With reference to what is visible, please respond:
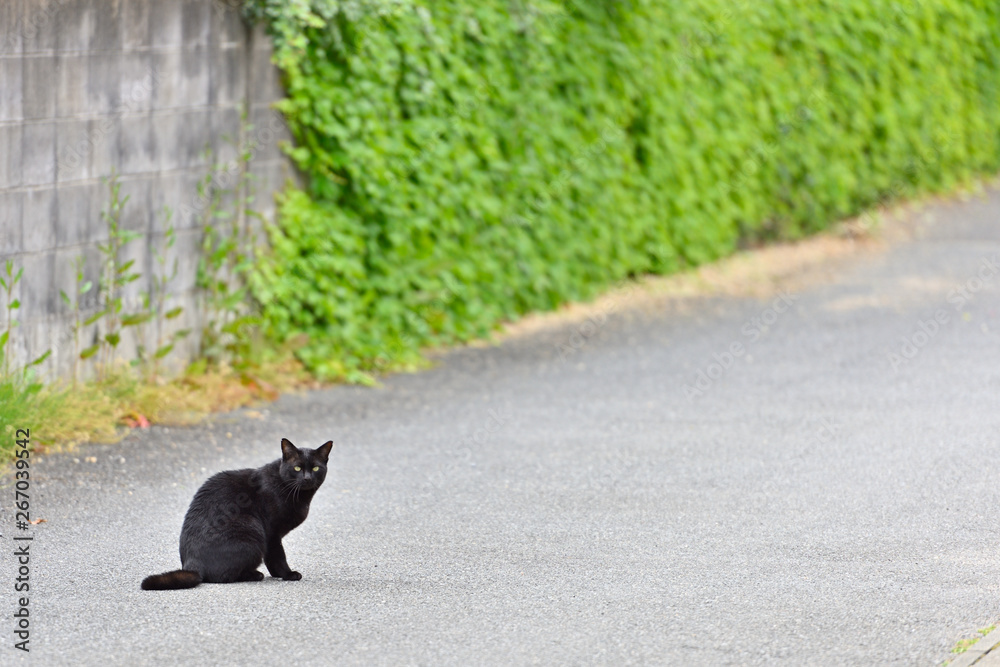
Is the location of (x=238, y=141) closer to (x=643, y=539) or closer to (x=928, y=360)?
(x=643, y=539)

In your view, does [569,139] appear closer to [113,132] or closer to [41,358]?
[113,132]

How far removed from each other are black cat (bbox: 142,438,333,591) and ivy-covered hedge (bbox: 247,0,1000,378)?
137 inches

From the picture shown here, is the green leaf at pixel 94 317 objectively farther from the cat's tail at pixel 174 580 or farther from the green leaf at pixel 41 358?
the cat's tail at pixel 174 580

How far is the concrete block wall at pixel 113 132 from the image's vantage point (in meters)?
6.66

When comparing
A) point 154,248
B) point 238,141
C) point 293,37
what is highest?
point 293,37

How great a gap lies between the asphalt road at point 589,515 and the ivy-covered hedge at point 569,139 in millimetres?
755

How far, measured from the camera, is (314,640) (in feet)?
13.8

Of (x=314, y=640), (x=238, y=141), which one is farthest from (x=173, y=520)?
(x=238, y=141)

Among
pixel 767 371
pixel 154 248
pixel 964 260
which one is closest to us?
pixel 154 248

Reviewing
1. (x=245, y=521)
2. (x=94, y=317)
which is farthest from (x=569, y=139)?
(x=245, y=521)

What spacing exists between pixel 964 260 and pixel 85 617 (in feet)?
33.1

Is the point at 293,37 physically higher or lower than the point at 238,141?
higher

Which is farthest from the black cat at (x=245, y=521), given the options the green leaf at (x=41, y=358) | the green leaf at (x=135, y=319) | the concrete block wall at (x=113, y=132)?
the green leaf at (x=135, y=319)

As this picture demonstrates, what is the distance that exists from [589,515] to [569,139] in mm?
5243
